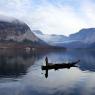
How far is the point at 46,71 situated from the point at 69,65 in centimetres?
1791

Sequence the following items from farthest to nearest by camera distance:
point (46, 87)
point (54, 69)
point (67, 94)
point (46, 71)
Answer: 1. point (54, 69)
2. point (46, 71)
3. point (46, 87)
4. point (67, 94)

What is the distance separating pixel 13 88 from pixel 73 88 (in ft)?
48.2

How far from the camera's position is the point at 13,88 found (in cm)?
6322

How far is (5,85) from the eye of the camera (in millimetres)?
67000

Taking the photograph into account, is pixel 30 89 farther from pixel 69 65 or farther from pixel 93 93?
pixel 69 65

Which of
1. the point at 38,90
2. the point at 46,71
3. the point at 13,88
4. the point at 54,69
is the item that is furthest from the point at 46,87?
the point at 54,69

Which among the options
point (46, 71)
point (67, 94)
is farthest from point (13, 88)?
point (46, 71)

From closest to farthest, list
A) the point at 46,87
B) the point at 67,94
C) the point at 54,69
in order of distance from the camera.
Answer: the point at 67,94 → the point at 46,87 → the point at 54,69

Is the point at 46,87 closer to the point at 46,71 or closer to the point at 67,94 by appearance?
the point at 67,94

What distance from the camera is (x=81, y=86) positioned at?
69562 millimetres

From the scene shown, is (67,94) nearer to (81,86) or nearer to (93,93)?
(93,93)

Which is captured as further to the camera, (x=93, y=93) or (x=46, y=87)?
(x=46, y=87)

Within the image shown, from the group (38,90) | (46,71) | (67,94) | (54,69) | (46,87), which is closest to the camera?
(67,94)

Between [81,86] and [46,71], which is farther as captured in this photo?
[46,71]
